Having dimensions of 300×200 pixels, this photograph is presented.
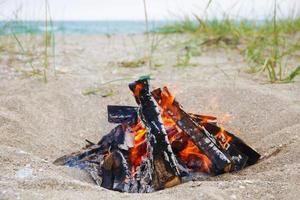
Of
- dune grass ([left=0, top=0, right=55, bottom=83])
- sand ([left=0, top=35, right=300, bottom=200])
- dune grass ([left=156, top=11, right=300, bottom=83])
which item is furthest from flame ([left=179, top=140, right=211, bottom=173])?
dune grass ([left=156, top=11, right=300, bottom=83])

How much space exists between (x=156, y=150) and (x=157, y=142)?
4 centimetres

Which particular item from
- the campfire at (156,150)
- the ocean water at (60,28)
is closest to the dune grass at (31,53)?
the ocean water at (60,28)

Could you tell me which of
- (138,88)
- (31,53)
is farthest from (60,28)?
(138,88)

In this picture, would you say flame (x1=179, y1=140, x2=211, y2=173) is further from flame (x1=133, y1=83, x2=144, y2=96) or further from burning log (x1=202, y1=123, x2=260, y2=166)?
flame (x1=133, y1=83, x2=144, y2=96)

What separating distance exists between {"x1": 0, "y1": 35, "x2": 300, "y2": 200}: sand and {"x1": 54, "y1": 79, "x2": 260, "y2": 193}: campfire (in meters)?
0.08

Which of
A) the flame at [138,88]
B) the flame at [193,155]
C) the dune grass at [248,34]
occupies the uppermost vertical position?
the dune grass at [248,34]

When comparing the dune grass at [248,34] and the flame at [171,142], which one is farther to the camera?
the dune grass at [248,34]

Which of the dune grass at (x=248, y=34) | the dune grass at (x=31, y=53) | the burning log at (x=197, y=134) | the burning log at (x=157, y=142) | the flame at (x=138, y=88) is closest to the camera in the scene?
the burning log at (x=157, y=142)

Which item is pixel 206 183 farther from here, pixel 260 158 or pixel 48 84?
pixel 48 84

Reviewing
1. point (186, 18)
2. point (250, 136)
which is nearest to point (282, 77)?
point (250, 136)

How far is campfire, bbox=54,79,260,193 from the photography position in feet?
6.67

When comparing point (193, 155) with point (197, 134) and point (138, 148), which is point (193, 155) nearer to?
point (197, 134)

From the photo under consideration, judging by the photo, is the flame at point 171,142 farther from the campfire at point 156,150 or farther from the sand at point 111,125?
the sand at point 111,125

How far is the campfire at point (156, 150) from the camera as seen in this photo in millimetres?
2033
